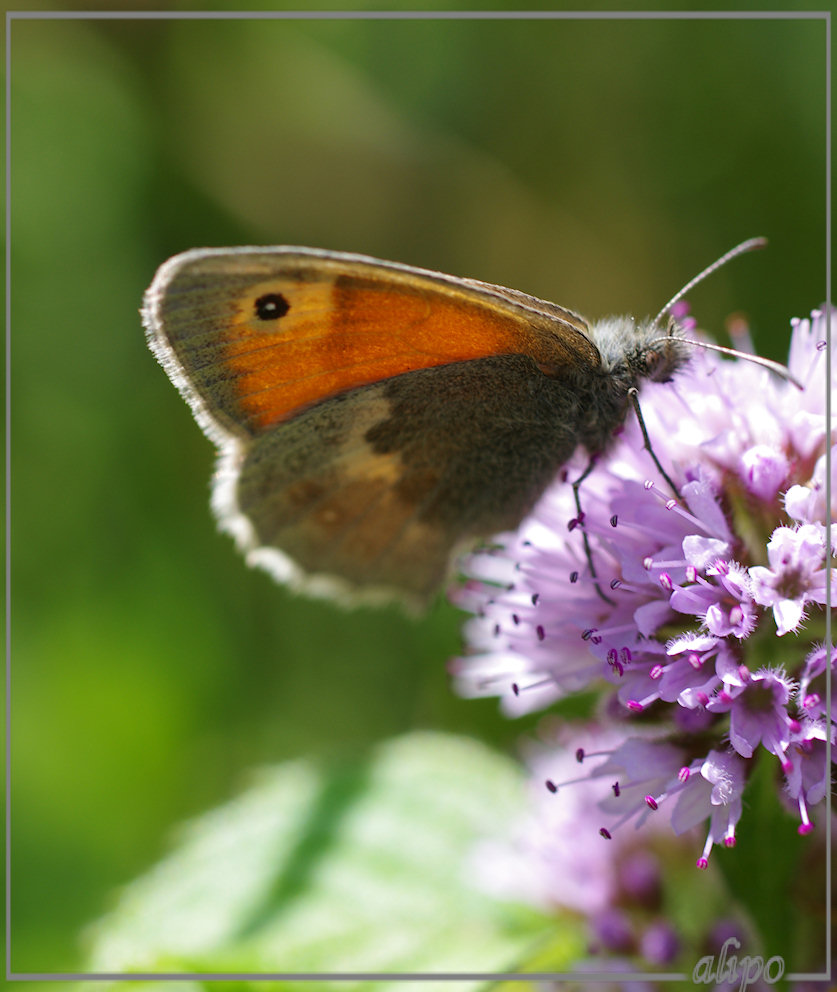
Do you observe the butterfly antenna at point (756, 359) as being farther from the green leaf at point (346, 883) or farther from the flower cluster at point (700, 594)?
the green leaf at point (346, 883)

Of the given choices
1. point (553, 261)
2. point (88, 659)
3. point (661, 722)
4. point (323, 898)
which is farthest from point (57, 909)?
point (553, 261)

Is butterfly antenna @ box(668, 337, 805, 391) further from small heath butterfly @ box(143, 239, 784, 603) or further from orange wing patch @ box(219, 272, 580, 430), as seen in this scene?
orange wing patch @ box(219, 272, 580, 430)

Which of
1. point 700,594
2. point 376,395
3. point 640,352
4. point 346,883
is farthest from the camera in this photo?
point 346,883

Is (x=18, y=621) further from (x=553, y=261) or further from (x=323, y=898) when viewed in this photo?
(x=553, y=261)

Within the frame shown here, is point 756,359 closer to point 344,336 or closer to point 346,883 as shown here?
point 344,336

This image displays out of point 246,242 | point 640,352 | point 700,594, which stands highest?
point 246,242

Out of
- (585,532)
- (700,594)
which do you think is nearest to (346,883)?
(585,532)

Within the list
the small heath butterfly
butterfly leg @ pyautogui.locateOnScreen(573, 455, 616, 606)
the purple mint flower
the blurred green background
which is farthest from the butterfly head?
the blurred green background
